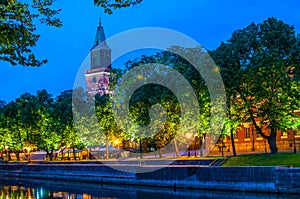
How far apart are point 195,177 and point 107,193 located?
859 cm

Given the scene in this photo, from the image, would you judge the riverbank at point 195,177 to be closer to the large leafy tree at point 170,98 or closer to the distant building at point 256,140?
the large leafy tree at point 170,98

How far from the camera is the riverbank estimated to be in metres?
33.8

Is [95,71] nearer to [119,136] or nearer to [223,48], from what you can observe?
[119,136]

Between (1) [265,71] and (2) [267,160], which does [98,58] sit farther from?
(2) [267,160]

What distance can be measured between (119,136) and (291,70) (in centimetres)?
2524

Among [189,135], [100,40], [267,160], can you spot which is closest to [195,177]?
[267,160]

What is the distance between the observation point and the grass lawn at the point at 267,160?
38.3 meters

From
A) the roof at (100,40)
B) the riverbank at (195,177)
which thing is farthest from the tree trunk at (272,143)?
the roof at (100,40)

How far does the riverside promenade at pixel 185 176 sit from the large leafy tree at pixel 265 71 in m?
7.52

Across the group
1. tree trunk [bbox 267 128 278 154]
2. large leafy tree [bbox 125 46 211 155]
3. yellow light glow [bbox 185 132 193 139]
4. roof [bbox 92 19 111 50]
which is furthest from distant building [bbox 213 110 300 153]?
roof [bbox 92 19 111 50]

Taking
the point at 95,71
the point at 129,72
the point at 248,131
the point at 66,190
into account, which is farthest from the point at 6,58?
the point at 95,71

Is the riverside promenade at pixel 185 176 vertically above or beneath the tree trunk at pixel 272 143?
beneath

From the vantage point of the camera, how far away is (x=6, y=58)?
19.2 meters

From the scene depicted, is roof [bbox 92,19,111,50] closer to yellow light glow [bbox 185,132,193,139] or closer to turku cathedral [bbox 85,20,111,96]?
turku cathedral [bbox 85,20,111,96]
